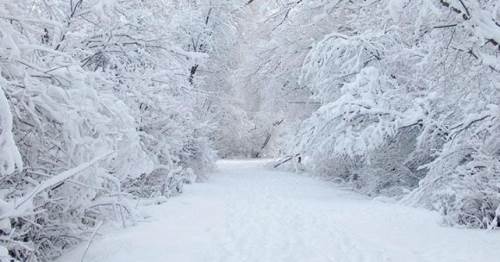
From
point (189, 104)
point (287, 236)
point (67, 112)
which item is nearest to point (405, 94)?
point (189, 104)

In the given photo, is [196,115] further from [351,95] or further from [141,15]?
[141,15]

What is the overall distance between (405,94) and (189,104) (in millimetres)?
5463

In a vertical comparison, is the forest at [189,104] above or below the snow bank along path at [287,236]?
above

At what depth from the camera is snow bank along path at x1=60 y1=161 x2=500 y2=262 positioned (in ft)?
20.2

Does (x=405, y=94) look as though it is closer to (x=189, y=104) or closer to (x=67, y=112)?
(x=189, y=104)

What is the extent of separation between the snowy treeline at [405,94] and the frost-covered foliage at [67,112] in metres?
2.16

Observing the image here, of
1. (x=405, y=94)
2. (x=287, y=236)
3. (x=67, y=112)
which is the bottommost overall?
(x=287, y=236)

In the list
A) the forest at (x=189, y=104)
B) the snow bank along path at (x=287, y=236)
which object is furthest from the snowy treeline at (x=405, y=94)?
the snow bank along path at (x=287, y=236)

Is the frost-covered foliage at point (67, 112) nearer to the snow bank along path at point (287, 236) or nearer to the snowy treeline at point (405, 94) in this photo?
the snow bank along path at point (287, 236)

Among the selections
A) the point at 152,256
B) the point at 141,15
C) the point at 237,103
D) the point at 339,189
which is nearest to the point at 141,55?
the point at 141,15

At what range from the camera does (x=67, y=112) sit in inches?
197

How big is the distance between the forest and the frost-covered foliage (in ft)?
0.07

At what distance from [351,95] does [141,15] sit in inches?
245

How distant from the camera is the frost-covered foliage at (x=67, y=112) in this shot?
4.71 m
